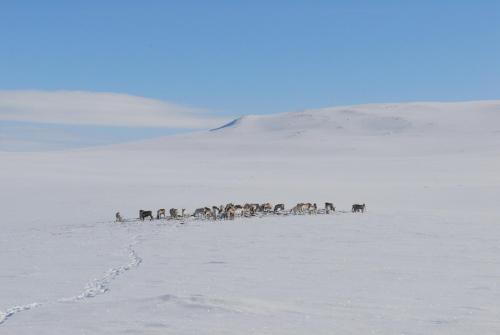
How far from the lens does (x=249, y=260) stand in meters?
13.9

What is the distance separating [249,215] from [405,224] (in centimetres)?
Result: 557

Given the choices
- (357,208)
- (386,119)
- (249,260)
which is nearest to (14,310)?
(249,260)

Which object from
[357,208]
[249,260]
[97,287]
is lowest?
[97,287]

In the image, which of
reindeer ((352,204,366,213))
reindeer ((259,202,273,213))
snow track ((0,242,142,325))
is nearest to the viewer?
snow track ((0,242,142,325))

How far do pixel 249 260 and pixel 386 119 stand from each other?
96.6 metres

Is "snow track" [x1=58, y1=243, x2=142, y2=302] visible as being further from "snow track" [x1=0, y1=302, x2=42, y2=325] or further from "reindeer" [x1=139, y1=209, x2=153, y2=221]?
"reindeer" [x1=139, y1=209, x2=153, y2=221]

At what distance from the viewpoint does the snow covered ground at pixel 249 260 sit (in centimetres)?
877

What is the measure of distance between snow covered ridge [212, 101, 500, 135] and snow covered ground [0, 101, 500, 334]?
5736cm

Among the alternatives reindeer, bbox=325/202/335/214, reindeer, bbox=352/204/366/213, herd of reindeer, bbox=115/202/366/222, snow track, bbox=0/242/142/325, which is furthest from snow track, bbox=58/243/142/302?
reindeer, bbox=352/204/366/213

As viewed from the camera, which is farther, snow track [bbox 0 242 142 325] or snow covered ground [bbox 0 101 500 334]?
snow track [bbox 0 242 142 325]

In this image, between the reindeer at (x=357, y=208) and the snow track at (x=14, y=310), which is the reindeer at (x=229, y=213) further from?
the snow track at (x=14, y=310)

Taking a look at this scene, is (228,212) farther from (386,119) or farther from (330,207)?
(386,119)

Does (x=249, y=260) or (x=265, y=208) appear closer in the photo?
(x=249, y=260)

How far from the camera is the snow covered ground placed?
28.8 feet
